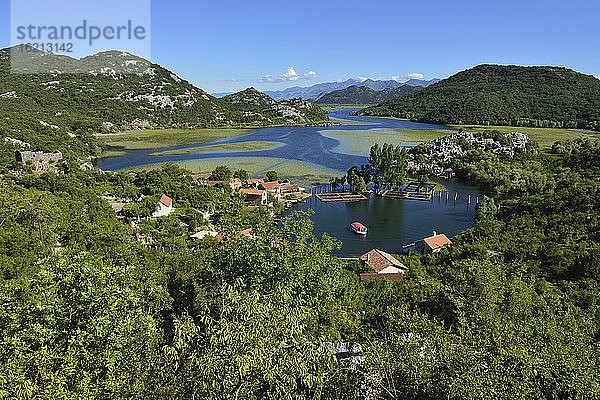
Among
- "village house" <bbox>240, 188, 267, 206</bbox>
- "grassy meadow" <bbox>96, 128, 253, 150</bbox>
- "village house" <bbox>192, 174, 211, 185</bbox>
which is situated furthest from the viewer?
"grassy meadow" <bbox>96, 128, 253, 150</bbox>

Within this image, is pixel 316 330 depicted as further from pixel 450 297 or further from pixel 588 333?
pixel 588 333

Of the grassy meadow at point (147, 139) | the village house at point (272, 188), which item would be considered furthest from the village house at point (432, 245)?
the grassy meadow at point (147, 139)

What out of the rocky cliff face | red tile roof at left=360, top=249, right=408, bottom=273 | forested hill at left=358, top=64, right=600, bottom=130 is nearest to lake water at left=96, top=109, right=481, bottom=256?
red tile roof at left=360, top=249, right=408, bottom=273

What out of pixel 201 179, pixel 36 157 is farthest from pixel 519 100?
pixel 36 157

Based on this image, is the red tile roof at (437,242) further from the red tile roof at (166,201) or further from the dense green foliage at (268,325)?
the red tile roof at (166,201)

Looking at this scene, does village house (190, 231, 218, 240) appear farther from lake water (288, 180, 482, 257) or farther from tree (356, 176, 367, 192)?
tree (356, 176, 367, 192)

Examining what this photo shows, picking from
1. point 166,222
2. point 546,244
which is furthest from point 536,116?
point 166,222
